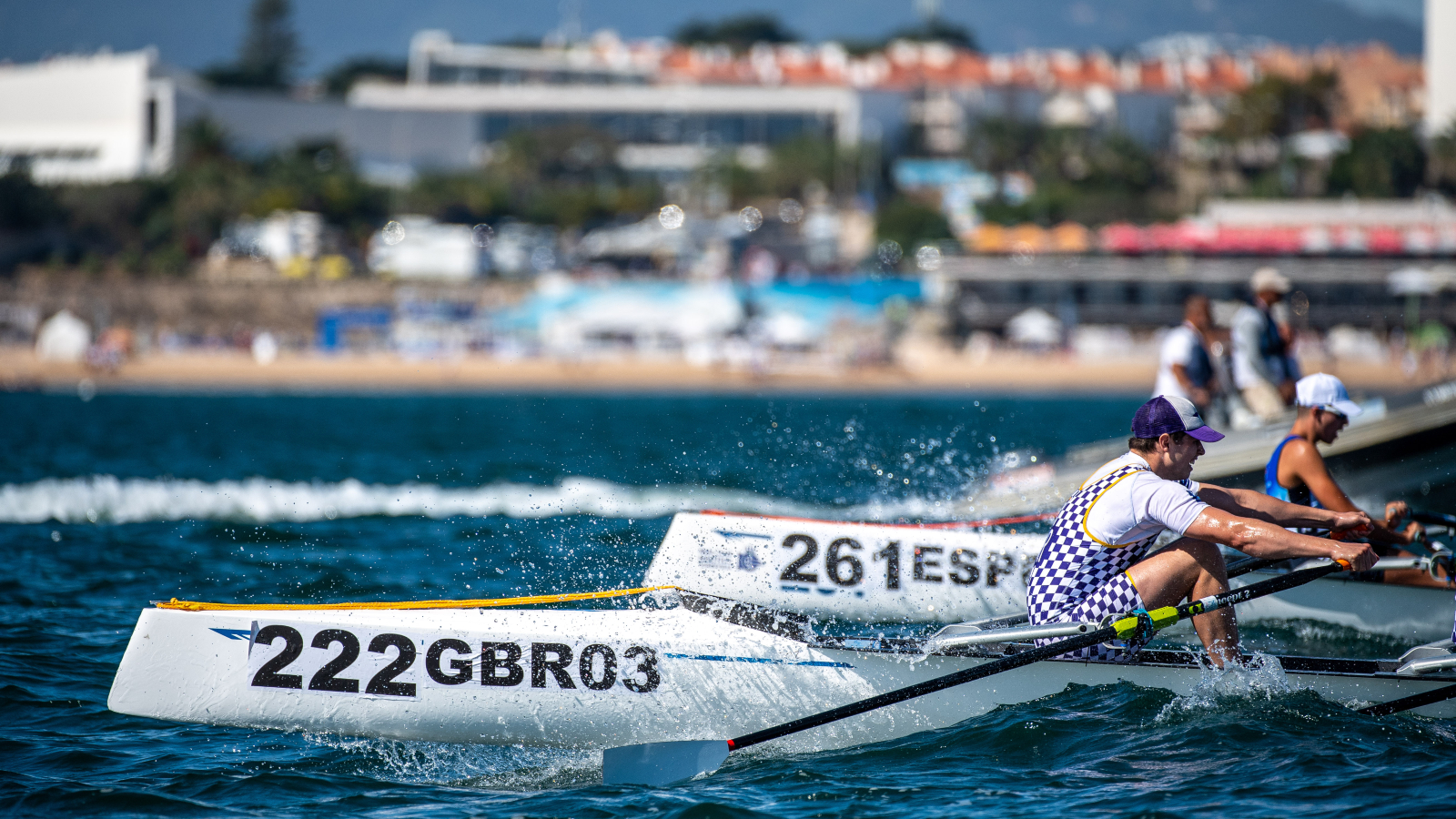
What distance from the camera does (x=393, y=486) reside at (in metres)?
16.1

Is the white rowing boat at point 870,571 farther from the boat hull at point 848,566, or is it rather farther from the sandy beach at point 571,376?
the sandy beach at point 571,376

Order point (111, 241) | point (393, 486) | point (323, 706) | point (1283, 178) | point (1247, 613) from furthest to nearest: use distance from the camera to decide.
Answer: point (1283, 178)
point (111, 241)
point (393, 486)
point (1247, 613)
point (323, 706)

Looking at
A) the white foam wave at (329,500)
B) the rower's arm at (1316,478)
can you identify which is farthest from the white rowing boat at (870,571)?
the white foam wave at (329,500)

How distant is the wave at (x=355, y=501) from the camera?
42.7 ft

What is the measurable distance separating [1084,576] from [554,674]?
2488 millimetres

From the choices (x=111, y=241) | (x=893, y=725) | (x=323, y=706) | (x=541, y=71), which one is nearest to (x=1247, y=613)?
(x=893, y=725)

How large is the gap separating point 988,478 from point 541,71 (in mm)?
87848

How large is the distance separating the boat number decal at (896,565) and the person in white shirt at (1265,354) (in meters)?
3.95

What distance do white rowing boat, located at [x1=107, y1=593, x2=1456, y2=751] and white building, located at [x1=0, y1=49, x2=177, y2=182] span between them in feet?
246

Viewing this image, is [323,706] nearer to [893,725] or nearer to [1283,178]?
[893,725]

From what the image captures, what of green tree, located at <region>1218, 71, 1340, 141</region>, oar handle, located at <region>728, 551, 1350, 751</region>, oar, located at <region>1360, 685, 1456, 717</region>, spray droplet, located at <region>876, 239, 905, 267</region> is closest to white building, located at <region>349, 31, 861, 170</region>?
spray droplet, located at <region>876, 239, 905, 267</region>

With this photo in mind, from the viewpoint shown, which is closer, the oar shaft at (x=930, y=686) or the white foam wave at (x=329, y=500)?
the oar shaft at (x=930, y=686)

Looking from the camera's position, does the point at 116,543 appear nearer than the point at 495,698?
No

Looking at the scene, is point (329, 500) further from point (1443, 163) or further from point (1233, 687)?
point (1443, 163)
